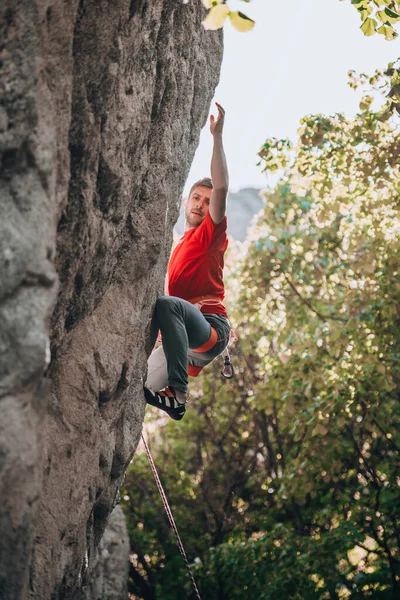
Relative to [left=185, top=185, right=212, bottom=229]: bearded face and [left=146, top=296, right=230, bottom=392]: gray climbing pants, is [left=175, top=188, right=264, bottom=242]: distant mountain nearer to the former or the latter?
[left=185, top=185, right=212, bottom=229]: bearded face

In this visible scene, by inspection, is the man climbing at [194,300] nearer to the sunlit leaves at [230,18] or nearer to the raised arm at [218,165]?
the raised arm at [218,165]

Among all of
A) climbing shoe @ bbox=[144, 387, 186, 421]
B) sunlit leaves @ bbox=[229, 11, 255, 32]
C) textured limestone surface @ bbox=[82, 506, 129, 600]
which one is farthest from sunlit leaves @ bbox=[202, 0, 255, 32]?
textured limestone surface @ bbox=[82, 506, 129, 600]

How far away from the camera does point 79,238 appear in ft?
11.6

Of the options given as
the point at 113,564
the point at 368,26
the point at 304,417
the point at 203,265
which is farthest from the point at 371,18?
the point at 113,564

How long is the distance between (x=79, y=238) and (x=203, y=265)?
5.86 feet

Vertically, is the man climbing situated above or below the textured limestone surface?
below

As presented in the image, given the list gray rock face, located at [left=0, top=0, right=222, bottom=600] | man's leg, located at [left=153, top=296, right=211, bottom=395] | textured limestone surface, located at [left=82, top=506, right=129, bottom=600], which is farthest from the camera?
textured limestone surface, located at [left=82, top=506, right=129, bottom=600]

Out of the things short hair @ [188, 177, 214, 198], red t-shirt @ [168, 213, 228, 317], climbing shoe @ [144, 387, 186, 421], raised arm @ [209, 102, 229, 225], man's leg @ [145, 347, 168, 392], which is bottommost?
climbing shoe @ [144, 387, 186, 421]

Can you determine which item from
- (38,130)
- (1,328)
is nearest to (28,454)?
(1,328)

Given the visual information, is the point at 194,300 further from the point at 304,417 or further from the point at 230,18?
the point at 304,417

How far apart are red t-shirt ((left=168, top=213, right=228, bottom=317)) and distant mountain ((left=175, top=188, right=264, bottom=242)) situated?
152 ft

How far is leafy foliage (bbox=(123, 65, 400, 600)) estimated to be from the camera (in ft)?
29.4

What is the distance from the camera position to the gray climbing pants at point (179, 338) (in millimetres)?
4637

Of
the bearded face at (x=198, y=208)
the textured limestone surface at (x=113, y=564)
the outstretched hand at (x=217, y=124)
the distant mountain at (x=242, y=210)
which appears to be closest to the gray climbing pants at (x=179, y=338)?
the bearded face at (x=198, y=208)
